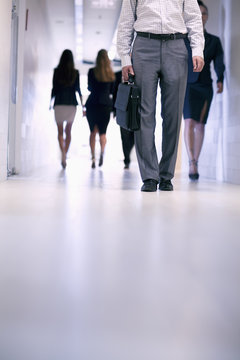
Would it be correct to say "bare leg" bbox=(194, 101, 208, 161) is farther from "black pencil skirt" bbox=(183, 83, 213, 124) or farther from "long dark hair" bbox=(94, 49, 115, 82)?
"long dark hair" bbox=(94, 49, 115, 82)

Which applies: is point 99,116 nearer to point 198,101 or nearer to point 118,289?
point 198,101

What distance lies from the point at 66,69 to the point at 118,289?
20.6 feet

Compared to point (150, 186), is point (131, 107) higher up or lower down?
higher up

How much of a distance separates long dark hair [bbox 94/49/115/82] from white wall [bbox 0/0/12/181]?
9.69 ft

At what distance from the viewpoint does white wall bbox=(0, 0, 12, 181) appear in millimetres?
3963

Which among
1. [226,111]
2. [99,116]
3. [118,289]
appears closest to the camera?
[118,289]

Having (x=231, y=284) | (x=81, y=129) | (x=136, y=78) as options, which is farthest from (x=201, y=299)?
(x=81, y=129)

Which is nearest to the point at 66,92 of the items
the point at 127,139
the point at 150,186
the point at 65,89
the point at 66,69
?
the point at 65,89

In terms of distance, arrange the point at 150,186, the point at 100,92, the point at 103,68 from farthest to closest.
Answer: the point at 100,92, the point at 103,68, the point at 150,186

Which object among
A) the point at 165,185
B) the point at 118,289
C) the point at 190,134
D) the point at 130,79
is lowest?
the point at 165,185

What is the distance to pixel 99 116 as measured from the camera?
297 inches

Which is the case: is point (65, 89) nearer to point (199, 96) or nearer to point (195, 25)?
point (199, 96)

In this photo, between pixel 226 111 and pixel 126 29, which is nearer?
pixel 126 29

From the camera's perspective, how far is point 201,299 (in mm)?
1009
